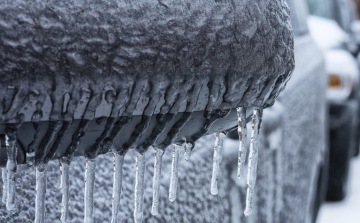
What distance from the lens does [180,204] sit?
1119 mm

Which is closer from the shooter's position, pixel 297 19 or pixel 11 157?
pixel 11 157

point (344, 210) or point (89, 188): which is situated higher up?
point (344, 210)

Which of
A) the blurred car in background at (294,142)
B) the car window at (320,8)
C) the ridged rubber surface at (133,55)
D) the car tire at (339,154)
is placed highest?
the car window at (320,8)

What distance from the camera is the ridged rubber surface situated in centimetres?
56

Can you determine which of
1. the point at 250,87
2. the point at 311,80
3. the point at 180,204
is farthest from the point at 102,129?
the point at 311,80

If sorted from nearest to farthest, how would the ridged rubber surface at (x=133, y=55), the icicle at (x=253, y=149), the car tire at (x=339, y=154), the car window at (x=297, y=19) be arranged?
the ridged rubber surface at (x=133, y=55)
the icicle at (x=253, y=149)
the car window at (x=297, y=19)
the car tire at (x=339, y=154)

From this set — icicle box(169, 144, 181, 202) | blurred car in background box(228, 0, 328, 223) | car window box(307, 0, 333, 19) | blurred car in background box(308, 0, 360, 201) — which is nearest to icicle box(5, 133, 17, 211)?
icicle box(169, 144, 181, 202)

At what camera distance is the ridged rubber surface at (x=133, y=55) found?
56 cm

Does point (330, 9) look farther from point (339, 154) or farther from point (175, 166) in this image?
point (175, 166)

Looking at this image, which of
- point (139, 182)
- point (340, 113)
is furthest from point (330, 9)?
point (139, 182)

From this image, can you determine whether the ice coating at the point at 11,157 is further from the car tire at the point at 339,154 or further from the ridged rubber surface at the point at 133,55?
the car tire at the point at 339,154

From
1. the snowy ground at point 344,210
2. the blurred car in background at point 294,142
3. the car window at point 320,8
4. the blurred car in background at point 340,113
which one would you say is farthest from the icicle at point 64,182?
the car window at point 320,8

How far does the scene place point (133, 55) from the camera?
0.61m

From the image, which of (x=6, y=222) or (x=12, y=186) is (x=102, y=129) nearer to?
(x=12, y=186)
